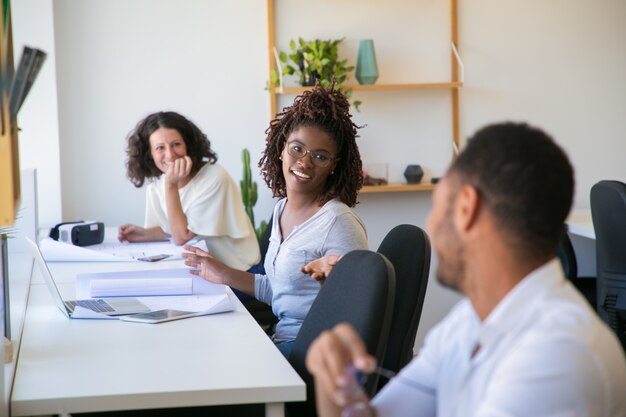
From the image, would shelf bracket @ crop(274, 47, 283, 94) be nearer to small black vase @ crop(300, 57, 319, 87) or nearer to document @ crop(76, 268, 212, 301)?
small black vase @ crop(300, 57, 319, 87)

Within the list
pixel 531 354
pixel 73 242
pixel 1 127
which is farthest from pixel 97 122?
pixel 531 354

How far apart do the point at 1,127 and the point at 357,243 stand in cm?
134

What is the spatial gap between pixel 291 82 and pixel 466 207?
11.5 feet

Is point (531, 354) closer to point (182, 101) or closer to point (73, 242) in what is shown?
point (73, 242)

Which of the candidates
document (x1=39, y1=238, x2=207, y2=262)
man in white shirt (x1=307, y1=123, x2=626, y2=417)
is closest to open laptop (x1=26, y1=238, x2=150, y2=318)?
document (x1=39, y1=238, x2=207, y2=262)

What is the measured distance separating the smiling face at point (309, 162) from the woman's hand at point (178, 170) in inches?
42.4

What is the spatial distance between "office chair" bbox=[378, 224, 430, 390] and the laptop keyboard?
0.74m

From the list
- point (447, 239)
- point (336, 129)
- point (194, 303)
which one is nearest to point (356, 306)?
point (447, 239)

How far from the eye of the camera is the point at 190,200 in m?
3.61

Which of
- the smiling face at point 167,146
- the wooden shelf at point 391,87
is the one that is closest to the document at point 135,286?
the smiling face at point 167,146

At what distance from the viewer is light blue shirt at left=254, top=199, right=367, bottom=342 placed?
2.40m

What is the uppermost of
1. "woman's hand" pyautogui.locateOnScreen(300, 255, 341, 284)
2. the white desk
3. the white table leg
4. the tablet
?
"woman's hand" pyautogui.locateOnScreen(300, 255, 341, 284)

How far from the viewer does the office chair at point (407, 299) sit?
7.01 ft

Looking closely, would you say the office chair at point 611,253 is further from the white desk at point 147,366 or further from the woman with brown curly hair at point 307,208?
the white desk at point 147,366
